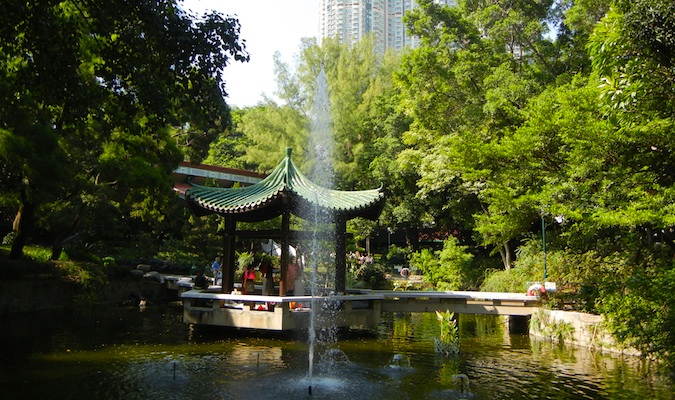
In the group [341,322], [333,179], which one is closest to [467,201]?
[333,179]

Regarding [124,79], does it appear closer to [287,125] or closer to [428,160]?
[428,160]

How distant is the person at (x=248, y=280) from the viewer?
615 inches

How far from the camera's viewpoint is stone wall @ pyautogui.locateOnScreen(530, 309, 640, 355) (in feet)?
43.1

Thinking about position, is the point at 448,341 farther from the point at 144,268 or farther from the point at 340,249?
the point at 144,268

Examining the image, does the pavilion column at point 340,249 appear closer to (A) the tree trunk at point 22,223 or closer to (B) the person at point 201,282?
(B) the person at point 201,282

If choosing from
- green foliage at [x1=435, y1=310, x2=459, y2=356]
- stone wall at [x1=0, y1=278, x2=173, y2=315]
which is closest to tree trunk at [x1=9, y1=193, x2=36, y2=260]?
stone wall at [x1=0, y1=278, x2=173, y2=315]

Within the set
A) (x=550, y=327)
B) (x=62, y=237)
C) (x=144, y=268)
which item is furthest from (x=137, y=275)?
(x=550, y=327)

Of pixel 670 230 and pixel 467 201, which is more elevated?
pixel 467 201

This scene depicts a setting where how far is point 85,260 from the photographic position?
23.8 metres

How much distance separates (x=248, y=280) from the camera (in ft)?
54.7

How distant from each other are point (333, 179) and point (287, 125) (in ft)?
18.5

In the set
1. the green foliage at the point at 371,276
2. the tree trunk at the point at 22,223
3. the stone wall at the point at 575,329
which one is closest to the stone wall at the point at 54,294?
the tree trunk at the point at 22,223

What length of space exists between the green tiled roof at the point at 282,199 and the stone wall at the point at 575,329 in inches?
212

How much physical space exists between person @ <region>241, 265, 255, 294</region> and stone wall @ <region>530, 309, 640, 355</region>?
801cm
